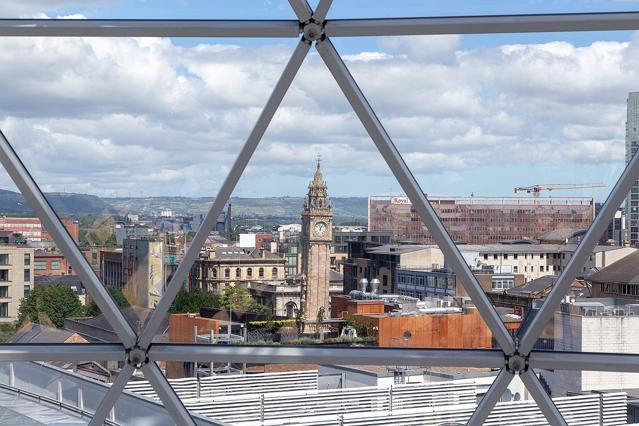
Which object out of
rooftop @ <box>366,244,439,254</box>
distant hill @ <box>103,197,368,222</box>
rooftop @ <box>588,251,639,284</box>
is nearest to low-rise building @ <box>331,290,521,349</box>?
rooftop @ <box>366,244,439,254</box>

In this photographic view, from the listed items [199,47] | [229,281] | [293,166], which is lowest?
[229,281]

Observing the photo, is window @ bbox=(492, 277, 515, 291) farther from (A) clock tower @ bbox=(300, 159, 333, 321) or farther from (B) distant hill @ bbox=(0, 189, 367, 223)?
(A) clock tower @ bbox=(300, 159, 333, 321)

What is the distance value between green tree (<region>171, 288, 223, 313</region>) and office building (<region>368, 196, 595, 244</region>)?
1193mm

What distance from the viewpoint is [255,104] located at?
6.27 meters

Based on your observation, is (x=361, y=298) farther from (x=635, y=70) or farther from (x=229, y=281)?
(x=635, y=70)

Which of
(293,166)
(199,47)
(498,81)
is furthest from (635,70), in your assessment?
(199,47)

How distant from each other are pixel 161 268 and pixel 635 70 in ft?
11.0

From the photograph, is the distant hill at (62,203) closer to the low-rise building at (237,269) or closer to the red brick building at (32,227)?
the red brick building at (32,227)

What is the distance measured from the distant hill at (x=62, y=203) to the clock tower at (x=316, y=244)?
1.44 meters

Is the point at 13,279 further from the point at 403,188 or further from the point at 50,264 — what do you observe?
the point at 403,188

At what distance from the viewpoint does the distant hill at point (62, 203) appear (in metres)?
6.37

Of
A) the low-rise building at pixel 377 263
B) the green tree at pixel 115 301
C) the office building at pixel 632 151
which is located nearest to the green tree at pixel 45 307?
the green tree at pixel 115 301

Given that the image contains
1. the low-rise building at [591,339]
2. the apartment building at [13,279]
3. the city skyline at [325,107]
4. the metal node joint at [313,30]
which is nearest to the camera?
the metal node joint at [313,30]

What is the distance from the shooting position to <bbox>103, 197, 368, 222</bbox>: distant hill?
6328 mm
